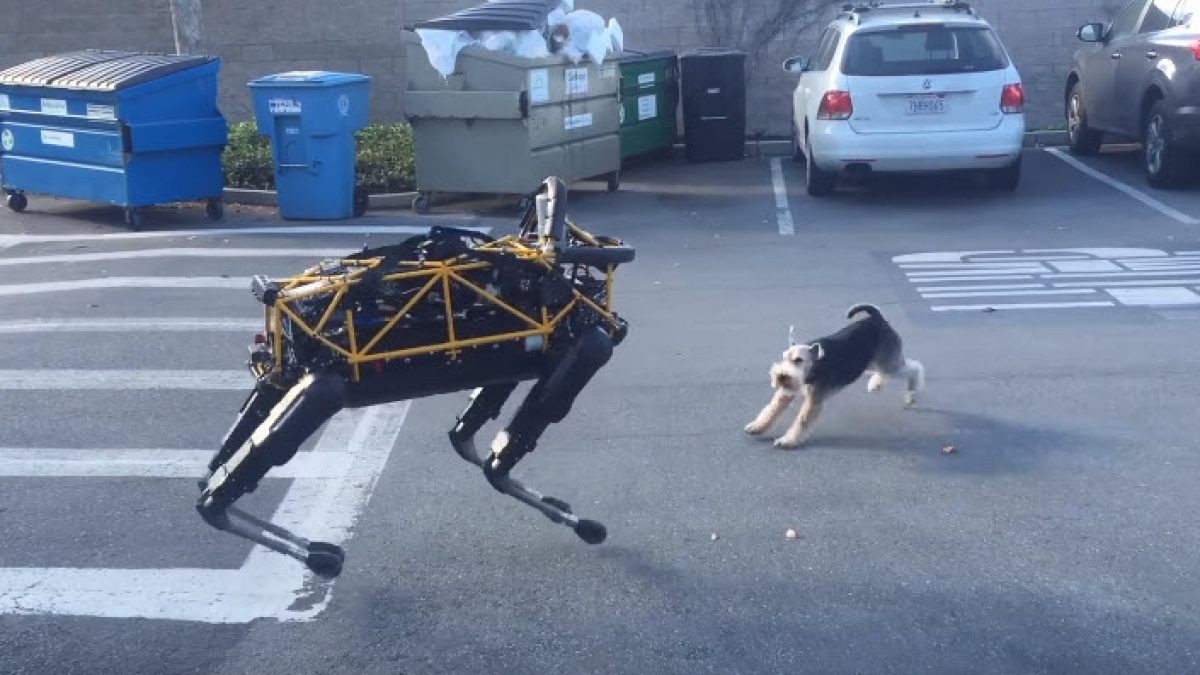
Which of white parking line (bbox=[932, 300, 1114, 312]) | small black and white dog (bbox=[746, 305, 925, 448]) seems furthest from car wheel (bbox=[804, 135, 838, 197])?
small black and white dog (bbox=[746, 305, 925, 448])

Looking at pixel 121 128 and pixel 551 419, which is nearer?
pixel 551 419

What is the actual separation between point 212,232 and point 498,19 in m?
3.14

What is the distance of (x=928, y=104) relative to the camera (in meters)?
12.5

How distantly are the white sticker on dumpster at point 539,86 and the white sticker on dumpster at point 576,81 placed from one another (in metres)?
0.40

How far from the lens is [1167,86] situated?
1287cm

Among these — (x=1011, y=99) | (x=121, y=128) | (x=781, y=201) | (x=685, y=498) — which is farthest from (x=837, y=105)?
(x=685, y=498)

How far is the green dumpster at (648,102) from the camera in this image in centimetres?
1582

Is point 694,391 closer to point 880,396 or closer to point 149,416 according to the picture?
point 880,396

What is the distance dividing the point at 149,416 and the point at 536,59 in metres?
6.47

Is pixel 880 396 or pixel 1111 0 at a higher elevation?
pixel 1111 0

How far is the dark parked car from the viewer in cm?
1262

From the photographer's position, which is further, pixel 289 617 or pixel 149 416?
pixel 149 416

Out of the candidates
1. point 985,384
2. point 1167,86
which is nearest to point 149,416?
point 985,384

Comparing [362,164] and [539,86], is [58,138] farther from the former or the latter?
[539,86]
